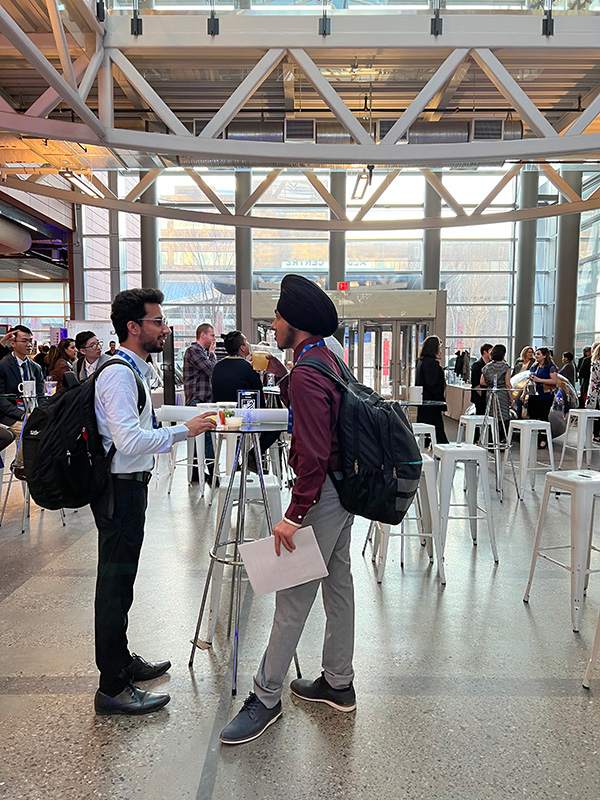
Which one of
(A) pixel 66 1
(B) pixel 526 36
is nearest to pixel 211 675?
(A) pixel 66 1

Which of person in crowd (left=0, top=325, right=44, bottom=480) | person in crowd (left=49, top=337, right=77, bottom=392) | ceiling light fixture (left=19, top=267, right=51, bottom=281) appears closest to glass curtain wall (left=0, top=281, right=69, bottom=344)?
ceiling light fixture (left=19, top=267, right=51, bottom=281)

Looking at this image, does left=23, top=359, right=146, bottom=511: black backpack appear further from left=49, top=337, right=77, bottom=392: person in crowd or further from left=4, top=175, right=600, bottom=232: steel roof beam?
left=4, top=175, right=600, bottom=232: steel roof beam

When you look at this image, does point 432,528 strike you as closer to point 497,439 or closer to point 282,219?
point 497,439

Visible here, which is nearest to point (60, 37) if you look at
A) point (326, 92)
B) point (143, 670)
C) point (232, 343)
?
point (326, 92)

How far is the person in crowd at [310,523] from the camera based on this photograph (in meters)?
1.91

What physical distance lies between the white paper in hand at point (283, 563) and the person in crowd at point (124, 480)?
47 centimetres

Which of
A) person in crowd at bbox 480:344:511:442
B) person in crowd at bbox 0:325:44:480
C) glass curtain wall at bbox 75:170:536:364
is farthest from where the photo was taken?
glass curtain wall at bbox 75:170:536:364

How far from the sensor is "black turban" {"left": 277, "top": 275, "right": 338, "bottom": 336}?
6.64 ft

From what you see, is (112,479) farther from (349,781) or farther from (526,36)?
(526,36)

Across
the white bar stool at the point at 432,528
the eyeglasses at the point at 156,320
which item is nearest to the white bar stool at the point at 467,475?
the white bar stool at the point at 432,528

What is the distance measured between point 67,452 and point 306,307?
3.23 ft

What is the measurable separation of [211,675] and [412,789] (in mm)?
980

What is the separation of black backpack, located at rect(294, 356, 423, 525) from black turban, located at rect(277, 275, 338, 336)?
0.15 m

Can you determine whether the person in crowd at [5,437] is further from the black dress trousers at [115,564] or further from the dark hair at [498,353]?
the dark hair at [498,353]
